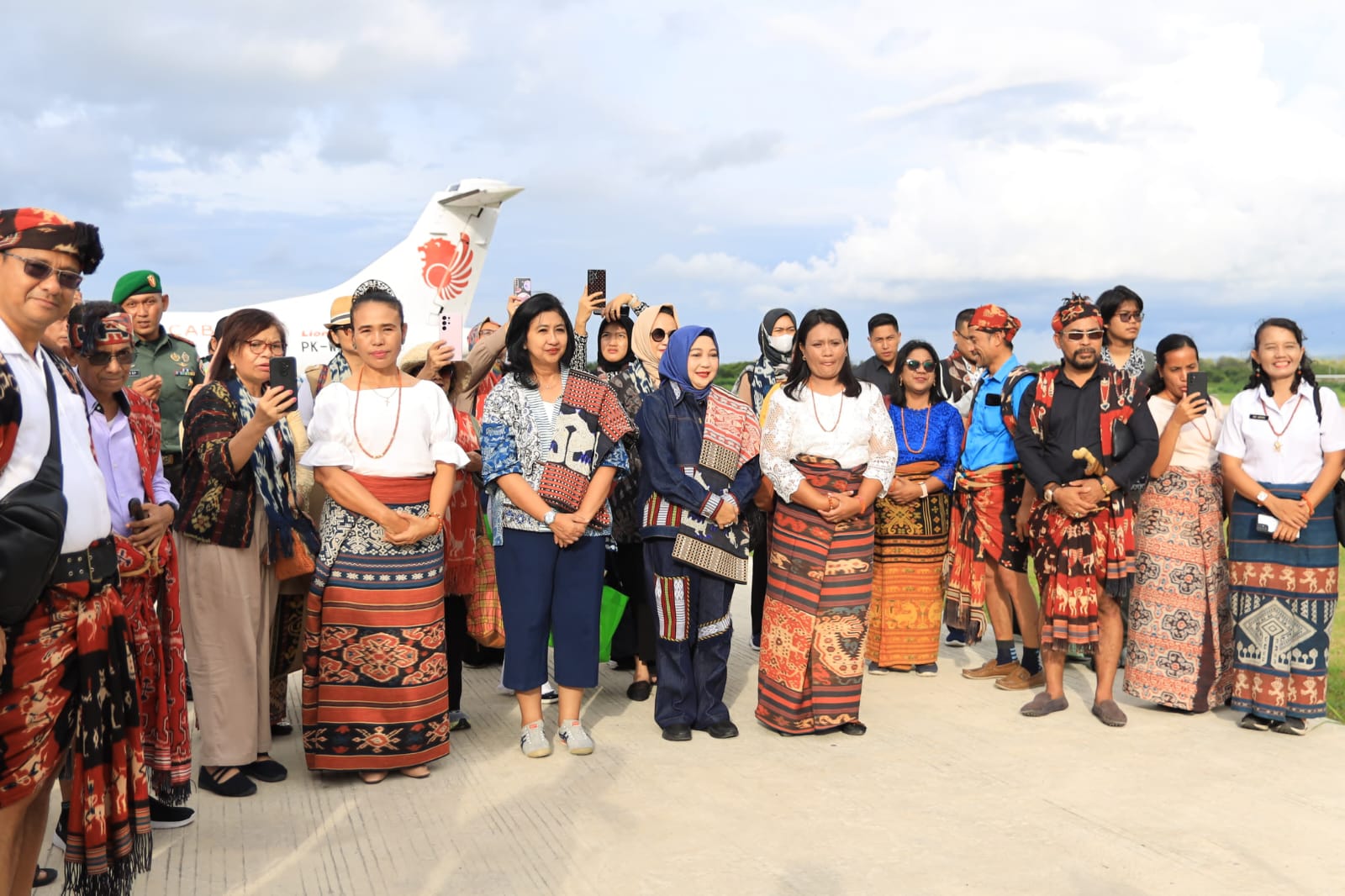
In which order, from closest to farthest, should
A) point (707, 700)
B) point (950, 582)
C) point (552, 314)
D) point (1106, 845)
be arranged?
point (1106, 845) → point (552, 314) → point (707, 700) → point (950, 582)

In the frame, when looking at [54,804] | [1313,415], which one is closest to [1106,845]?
[1313,415]

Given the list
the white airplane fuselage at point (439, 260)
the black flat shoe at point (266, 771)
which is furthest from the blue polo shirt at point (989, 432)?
the white airplane fuselage at point (439, 260)

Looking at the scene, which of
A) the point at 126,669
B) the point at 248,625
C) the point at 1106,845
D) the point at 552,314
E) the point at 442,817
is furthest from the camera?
the point at 552,314

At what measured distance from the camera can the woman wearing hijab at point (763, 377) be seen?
5.90m

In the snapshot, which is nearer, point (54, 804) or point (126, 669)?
point (126, 669)

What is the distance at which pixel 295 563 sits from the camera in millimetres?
4109

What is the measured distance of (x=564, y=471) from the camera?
171 inches

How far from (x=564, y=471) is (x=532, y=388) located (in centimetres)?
38

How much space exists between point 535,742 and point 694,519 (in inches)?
45.3

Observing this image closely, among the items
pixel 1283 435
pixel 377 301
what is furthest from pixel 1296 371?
pixel 377 301

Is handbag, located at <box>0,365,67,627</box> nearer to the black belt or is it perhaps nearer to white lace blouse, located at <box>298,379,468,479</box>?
the black belt

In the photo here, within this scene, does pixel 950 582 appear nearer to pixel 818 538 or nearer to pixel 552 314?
pixel 818 538

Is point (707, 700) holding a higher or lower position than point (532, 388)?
lower

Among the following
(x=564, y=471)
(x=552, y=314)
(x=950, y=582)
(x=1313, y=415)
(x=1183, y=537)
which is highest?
(x=552, y=314)
